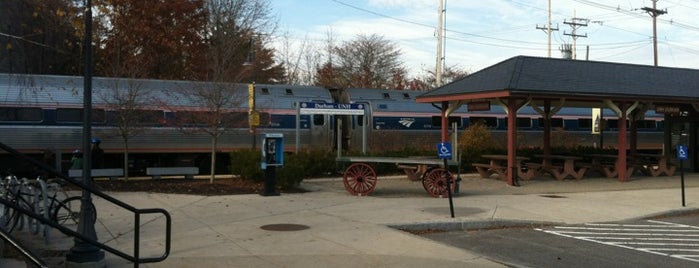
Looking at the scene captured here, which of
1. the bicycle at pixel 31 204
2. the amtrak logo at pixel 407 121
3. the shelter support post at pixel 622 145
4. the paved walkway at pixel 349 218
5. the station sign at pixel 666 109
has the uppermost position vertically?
the station sign at pixel 666 109

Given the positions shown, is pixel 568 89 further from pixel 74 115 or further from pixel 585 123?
pixel 74 115

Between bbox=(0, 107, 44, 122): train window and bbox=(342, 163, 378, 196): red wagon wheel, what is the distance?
10883 millimetres

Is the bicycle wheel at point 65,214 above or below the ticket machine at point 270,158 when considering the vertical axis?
below

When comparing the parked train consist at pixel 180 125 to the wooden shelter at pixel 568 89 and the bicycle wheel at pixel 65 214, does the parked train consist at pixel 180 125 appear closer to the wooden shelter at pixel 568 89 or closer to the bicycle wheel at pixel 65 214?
the wooden shelter at pixel 568 89

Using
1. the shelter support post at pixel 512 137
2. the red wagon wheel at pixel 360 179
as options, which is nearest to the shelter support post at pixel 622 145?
the shelter support post at pixel 512 137

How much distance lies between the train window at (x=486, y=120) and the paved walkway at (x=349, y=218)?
823 centimetres

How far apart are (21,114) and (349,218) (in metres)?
13.4

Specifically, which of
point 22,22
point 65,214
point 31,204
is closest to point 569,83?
point 65,214

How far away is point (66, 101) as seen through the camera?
20.6 m

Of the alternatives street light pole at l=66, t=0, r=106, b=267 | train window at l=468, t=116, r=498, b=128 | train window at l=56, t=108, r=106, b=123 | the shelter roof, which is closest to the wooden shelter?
the shelter roof

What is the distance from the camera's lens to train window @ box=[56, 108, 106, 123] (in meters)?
20.4

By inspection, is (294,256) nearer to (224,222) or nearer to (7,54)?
(224,222)

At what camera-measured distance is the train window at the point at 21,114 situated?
19.7m

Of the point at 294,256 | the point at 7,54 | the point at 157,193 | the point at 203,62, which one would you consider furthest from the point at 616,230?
the point at 203,62
